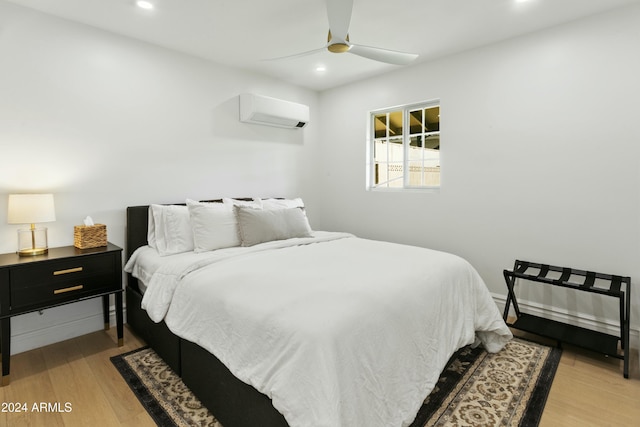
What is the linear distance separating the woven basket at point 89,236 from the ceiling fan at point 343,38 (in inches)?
85.1

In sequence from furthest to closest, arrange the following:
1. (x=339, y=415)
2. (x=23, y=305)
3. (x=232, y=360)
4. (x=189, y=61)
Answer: (x=189, y=61) < (x=23, y=305) < (x=232, y=360) < (x=339, y=415)

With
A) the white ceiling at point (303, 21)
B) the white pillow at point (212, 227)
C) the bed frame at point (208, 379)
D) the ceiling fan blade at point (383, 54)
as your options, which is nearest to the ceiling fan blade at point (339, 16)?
the ceiling fan blade at point (383, 54)

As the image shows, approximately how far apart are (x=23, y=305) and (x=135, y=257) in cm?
78

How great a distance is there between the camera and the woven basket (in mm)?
2514

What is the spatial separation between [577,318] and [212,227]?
312 cm

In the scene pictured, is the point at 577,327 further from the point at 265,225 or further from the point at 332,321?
the point at 265,225

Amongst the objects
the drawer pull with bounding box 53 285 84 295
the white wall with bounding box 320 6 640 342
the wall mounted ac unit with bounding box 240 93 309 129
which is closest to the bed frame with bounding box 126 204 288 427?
the drawer pull with bounding box 53 285 84 295

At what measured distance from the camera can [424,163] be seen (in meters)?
3.75

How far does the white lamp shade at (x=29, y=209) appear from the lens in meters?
2.21

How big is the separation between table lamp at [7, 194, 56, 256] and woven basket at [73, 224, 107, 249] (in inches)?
7.6

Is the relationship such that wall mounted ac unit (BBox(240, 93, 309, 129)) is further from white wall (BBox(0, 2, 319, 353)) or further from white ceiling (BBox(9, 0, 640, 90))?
white ceiling (BBox(9, 0, 640, 90))

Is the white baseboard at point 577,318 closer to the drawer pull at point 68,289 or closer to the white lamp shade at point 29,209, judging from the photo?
the drawer pull at point 68,289

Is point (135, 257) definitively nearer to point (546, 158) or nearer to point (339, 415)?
point (339, 415)

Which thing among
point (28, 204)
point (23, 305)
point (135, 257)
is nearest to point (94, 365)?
point (23, 305)
